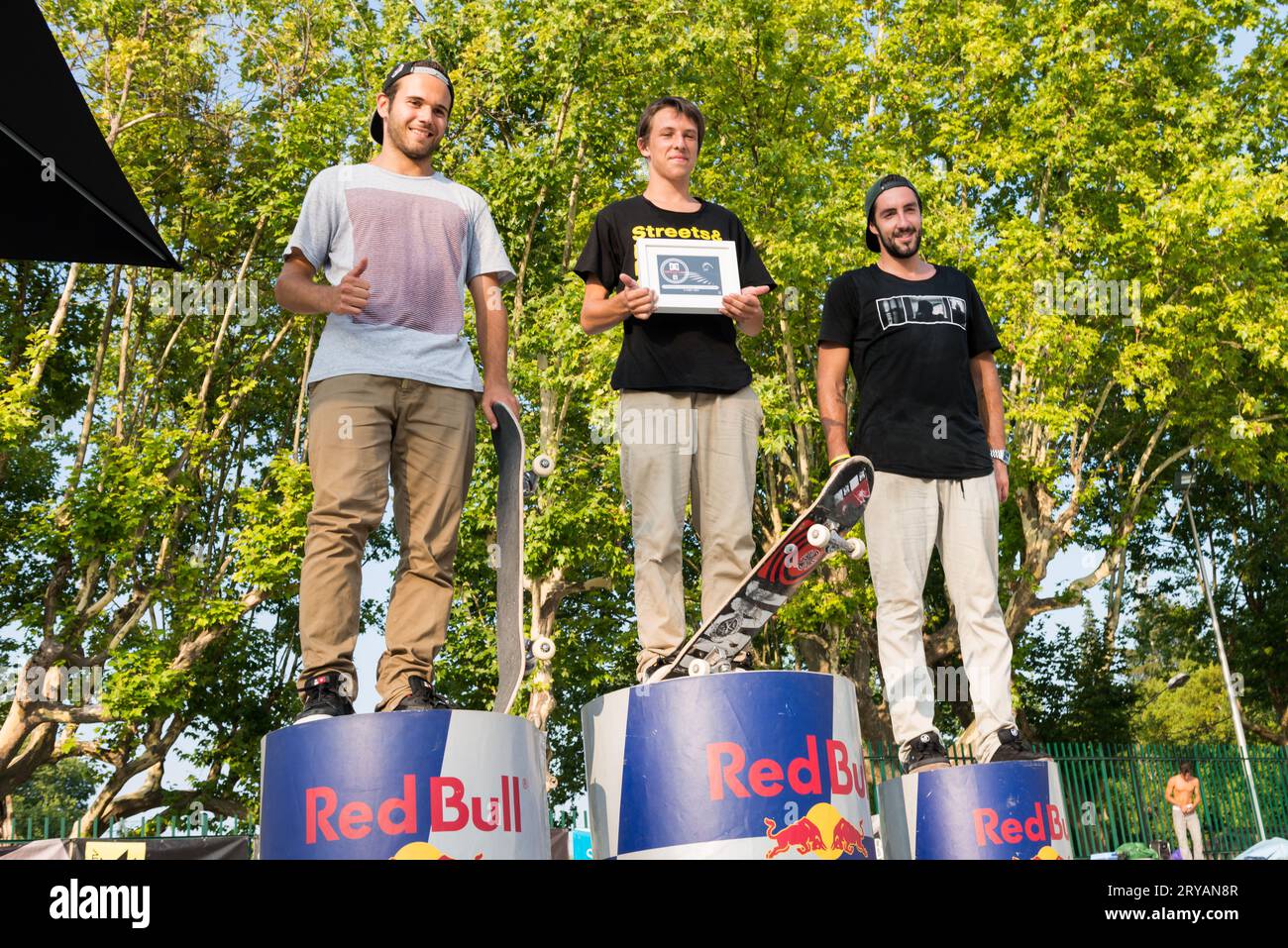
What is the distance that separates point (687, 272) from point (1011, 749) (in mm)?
2125

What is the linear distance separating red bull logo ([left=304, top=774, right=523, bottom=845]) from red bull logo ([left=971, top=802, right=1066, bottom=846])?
69.7 inches

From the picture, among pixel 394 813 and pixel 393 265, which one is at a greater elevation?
pixel 393 265

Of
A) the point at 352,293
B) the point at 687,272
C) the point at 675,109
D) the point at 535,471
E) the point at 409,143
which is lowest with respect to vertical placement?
the point at 535,471

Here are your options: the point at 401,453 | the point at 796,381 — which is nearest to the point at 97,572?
the point at 796,381

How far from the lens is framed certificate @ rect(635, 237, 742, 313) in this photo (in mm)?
4254

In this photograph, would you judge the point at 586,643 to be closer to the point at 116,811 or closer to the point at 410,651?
the point at 116,811

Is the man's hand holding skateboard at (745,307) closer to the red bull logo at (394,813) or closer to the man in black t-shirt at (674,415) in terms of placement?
the man in black t-shirt at (674,415)

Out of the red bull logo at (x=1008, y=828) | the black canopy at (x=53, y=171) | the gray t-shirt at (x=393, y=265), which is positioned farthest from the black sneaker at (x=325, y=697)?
the black canopy at (x=53, y=171)

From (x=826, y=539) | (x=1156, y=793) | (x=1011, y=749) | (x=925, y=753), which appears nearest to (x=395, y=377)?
(x=826, y=539)

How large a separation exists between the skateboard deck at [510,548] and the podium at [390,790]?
2.41ft

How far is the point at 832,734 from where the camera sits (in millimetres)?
3330

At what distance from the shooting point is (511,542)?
376cm
